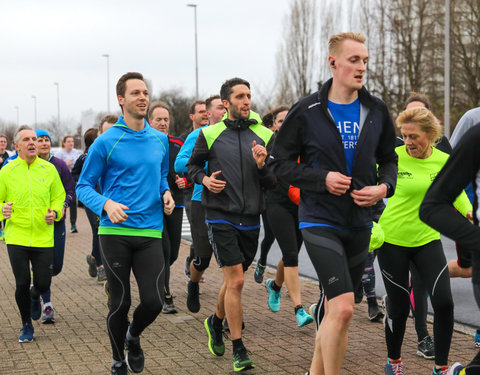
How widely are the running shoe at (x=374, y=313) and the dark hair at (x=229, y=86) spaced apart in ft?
8.87

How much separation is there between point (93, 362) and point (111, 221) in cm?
152

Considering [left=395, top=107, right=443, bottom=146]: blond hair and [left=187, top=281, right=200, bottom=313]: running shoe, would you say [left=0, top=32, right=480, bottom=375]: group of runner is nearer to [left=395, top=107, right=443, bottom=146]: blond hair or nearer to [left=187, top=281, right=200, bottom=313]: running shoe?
[left=395, top=107, right=443, bottom=146]: blond hair

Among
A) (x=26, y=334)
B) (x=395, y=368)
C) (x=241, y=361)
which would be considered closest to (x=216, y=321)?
(x=241, y=361)

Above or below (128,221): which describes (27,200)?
below

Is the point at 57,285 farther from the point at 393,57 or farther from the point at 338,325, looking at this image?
the point at 393,57

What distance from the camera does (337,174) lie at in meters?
4.25

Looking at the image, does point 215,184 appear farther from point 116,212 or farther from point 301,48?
point 301,48

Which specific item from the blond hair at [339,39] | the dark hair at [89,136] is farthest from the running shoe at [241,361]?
the dark hair at [89,136]

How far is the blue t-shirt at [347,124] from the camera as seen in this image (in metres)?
4.39

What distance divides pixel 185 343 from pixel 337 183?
115 inches

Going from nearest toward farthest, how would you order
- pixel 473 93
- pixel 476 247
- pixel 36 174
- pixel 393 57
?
pixel 476 247 < pixel 36 174 < pixel 473 93 < pixel 393 57

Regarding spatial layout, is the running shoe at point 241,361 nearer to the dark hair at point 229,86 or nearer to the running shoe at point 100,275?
the dark hair at point 229,86

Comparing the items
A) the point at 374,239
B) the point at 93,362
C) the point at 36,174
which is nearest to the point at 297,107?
the point at 374,239

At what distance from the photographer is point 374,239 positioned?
16.8 feet
